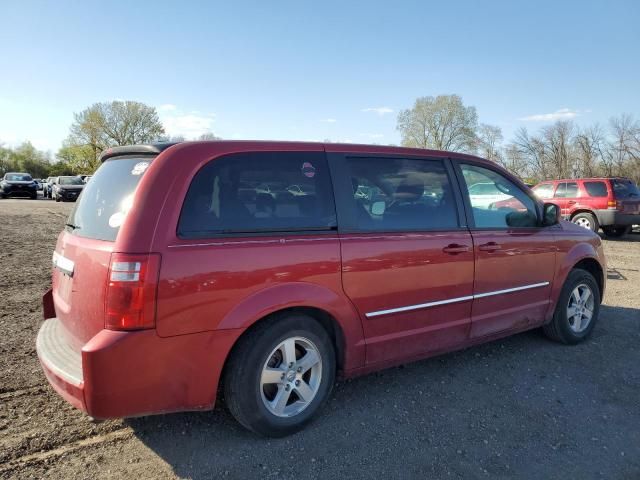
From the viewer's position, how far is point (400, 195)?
3.44m

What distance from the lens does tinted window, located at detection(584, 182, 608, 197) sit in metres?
13.4

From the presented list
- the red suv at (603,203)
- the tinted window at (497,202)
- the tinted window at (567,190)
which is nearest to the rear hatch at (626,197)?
the red suv at (603,203)

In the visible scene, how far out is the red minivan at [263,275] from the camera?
7.72 ft

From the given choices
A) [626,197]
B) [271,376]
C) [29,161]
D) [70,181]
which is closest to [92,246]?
[271,376]

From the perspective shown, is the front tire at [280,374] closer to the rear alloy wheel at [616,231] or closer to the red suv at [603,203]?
the red suv at [603,203]

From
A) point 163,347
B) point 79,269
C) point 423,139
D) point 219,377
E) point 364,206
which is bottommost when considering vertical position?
point 219,377

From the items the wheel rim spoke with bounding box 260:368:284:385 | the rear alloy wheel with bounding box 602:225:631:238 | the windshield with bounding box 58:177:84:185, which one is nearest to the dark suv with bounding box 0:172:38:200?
the windshield with bounding box 58:177:84:185

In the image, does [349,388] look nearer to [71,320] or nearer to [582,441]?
[582,441]

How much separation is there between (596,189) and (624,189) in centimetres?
72

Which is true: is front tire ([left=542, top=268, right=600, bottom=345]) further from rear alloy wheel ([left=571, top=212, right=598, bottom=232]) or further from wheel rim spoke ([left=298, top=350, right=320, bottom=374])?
rear alloy wheel ([left=571, top=212, right=598, bottom=232])

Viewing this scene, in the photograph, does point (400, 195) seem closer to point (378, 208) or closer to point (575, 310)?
point (378, 208)

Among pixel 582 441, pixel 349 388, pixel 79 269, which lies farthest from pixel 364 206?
pixel 582 441

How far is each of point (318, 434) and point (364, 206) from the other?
1521 millimetres

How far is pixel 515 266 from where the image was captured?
3941 mm
